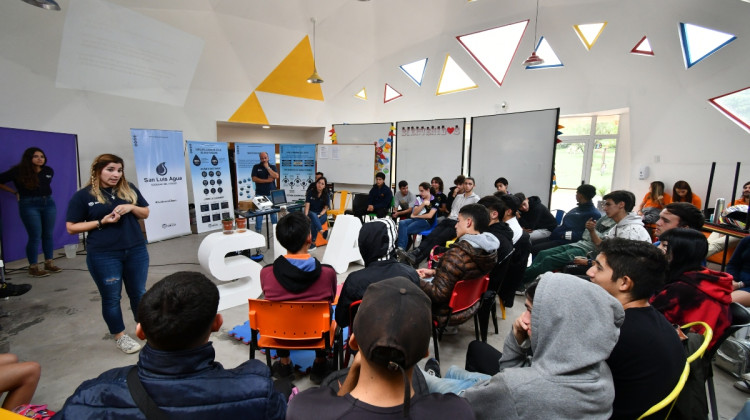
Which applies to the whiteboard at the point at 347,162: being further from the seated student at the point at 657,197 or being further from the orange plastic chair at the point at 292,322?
the orange plastic chair at the point at 292,322

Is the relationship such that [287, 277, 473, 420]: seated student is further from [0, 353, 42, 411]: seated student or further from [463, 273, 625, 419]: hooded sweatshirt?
[0, 353, 42, 411]: seated student

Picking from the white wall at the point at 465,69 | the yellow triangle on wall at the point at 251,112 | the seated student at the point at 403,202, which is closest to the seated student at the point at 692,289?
the seated student at the point at 403,202

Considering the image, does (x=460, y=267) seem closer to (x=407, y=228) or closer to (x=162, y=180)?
(x=407, y=228)

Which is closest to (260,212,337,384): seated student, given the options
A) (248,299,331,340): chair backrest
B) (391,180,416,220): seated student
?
(248,299,331,340): chair backrest

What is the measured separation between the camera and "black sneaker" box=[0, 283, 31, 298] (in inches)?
135

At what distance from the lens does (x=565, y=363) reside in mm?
922

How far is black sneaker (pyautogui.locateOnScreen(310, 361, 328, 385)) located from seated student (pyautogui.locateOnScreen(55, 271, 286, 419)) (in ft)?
4.61

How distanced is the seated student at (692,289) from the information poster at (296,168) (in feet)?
24.5

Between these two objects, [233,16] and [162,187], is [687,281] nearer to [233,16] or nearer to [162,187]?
[162,187]

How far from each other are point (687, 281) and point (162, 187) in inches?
276

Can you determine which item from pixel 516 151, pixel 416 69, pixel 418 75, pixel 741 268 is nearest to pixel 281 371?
pixel 741 268

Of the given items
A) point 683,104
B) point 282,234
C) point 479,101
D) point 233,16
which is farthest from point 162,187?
point 683,104

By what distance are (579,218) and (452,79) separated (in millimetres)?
5267

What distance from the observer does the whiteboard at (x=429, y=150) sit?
693 centimetres
